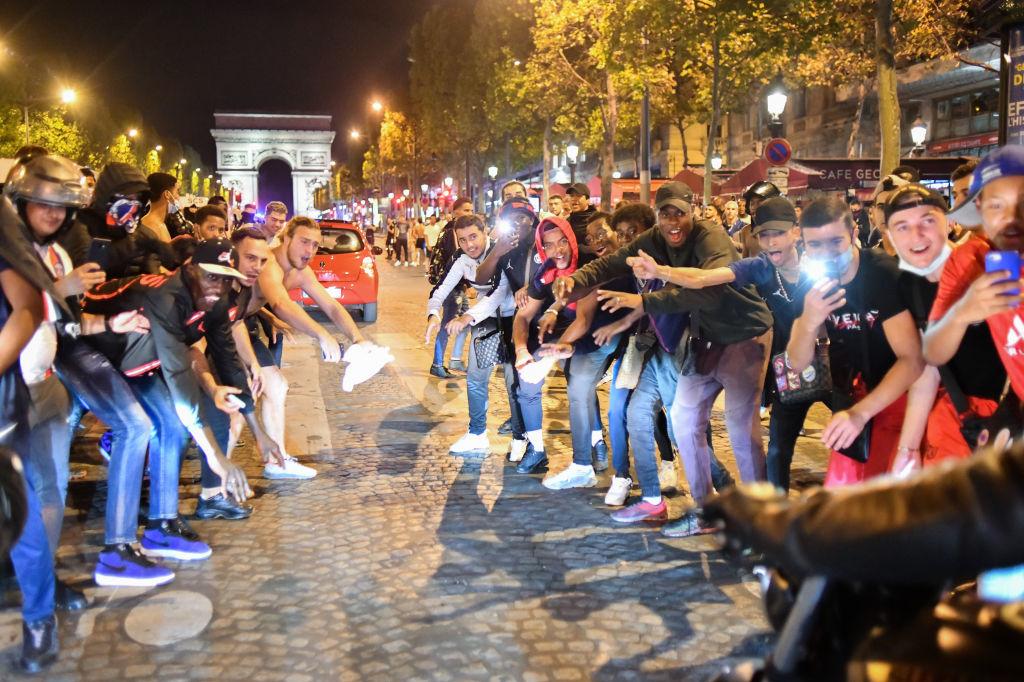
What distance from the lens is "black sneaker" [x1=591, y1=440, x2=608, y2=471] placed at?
266 inches

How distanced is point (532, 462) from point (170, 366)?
274 centimetres

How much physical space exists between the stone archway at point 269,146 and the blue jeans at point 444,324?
4516 inches

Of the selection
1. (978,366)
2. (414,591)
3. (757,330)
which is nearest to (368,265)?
(757,330)

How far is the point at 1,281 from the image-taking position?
3469 millimetres

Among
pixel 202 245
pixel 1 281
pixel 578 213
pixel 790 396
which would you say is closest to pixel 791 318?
pixel 790 396

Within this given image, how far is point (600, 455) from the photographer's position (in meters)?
6.79

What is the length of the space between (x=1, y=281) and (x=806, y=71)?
29581 mm

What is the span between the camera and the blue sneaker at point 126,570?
14.6 feet

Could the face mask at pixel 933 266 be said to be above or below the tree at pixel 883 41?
below

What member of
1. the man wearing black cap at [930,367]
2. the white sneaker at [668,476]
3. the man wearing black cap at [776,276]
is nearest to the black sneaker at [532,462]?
the white sneaker at [668,476]

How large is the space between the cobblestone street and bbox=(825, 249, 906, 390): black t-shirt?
1.14m

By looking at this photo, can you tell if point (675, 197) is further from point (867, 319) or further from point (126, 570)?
point (126, 570)

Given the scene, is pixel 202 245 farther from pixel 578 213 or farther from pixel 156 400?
pixel 578 213

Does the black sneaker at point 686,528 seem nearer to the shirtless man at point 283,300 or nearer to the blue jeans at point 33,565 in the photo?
the shirtless man at point 283,300
